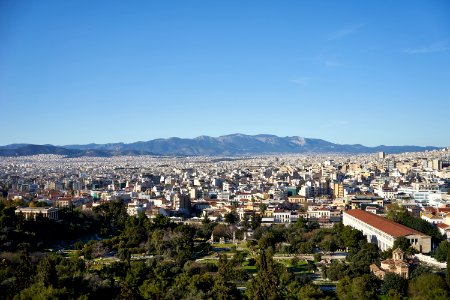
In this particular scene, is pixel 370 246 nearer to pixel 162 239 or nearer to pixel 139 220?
pixel 162 239

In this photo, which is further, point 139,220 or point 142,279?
point 139,220

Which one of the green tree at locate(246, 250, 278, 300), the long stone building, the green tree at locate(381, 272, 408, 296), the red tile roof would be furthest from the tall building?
the green tree at locate(246, 250, 278, 300)

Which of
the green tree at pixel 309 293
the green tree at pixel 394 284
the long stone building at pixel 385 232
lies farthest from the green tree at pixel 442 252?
the green tree at pixel 309 293

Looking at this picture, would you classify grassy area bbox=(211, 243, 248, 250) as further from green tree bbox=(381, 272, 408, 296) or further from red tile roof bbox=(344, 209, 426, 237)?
green tree bbox=(381, 272, 408, 296)

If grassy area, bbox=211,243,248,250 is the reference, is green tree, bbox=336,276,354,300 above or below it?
above

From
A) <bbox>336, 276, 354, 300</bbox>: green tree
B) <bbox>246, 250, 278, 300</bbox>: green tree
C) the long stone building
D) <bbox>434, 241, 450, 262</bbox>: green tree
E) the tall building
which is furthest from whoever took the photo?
the tall building

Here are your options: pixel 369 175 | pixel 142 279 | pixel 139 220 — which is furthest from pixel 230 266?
pixel 369 175

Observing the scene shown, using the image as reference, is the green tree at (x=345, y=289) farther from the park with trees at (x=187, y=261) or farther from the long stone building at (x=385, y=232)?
the long stone building at (x=385, y=232)

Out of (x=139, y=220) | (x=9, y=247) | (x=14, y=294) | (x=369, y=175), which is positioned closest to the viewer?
(x=14, y=294)
